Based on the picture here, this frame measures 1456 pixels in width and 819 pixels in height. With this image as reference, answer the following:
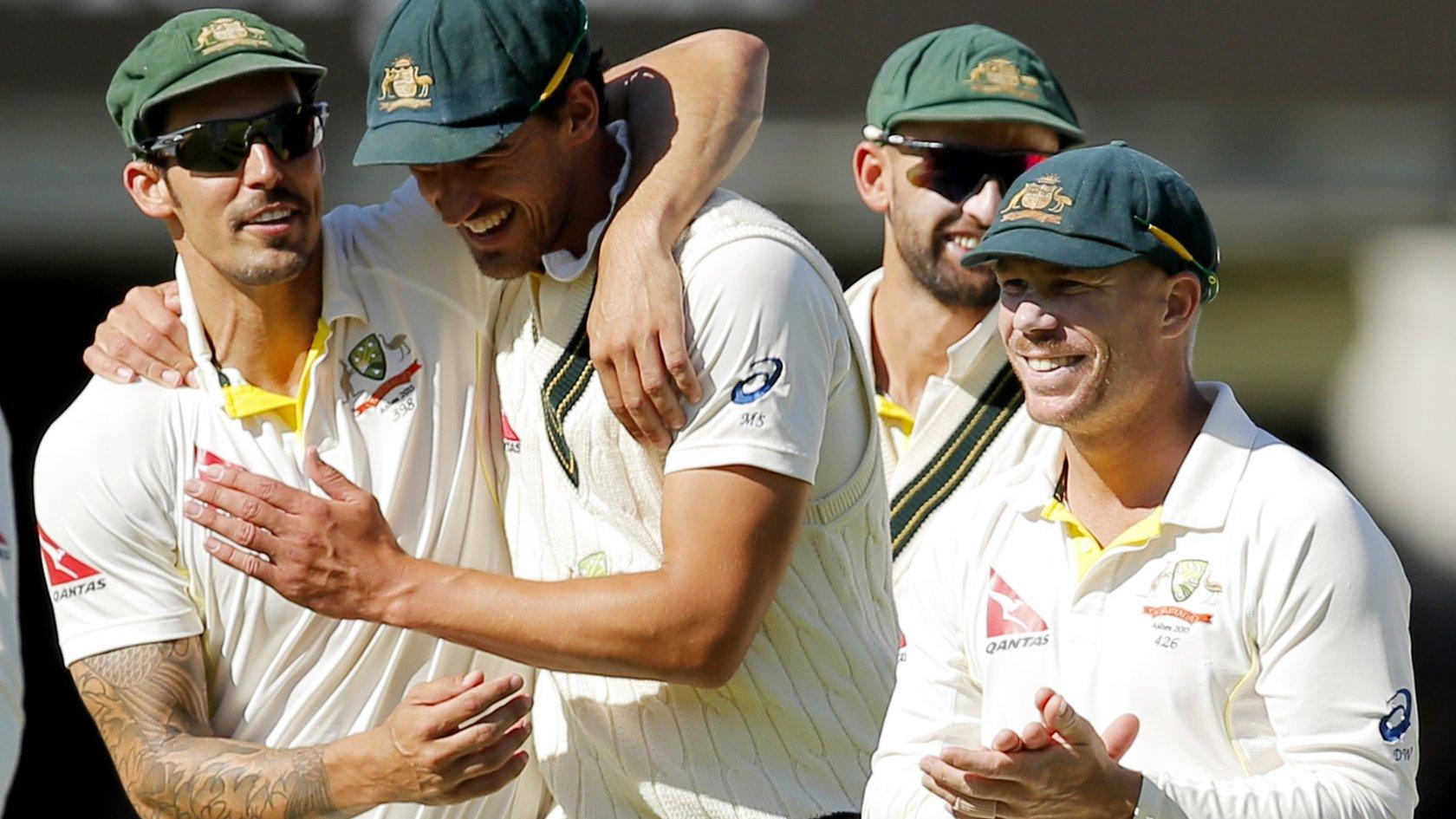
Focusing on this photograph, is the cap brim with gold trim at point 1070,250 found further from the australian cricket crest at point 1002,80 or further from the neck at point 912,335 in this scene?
the australian cricket crest at point 1002,80

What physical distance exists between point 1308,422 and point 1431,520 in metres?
1.00

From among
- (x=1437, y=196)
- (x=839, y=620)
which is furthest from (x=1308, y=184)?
(x=839, y=620)

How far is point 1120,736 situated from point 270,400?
5.18 feet

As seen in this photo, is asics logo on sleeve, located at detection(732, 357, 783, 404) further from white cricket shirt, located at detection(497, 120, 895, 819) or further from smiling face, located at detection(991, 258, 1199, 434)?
smiling face, located at detection(991, 258, 1199, 434)

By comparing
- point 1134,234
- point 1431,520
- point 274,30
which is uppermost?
point 274,30

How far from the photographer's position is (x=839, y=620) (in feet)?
11.1

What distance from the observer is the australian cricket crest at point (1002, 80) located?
449 cm

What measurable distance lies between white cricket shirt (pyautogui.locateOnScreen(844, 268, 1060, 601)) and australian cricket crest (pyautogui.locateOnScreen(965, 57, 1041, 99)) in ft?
1.52

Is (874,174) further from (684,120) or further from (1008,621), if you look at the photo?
(1008,621)

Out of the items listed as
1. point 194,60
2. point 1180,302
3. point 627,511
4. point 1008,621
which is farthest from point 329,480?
point 1180,302

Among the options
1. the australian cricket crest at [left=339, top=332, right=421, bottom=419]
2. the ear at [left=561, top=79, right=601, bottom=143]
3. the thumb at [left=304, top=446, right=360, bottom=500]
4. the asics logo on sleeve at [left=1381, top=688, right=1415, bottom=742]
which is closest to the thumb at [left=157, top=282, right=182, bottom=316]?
the australian cricket crest at [left=339, top=332, right=421, bottom=419]

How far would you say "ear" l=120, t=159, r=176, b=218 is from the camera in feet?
12.2

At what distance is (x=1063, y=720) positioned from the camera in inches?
102

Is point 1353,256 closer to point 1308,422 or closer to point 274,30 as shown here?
point 1308,422
